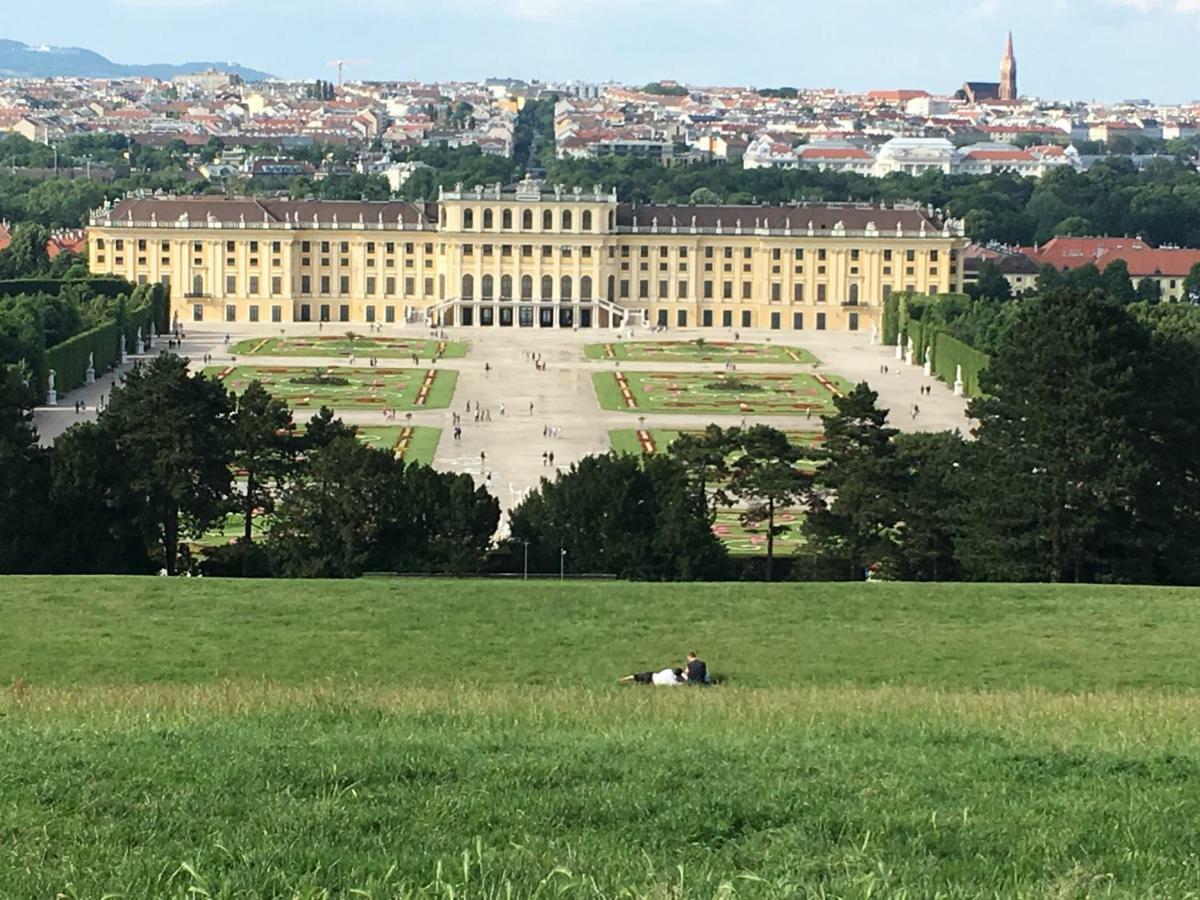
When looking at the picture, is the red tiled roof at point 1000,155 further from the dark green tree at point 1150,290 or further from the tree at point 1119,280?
the tree at point 1119,280

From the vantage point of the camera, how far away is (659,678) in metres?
18.4

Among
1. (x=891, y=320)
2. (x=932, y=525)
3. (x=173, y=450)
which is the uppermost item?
(x=891, y=320)

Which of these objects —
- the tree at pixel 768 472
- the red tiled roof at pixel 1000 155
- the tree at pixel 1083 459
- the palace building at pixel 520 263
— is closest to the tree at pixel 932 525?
the tree at pixel 1083 459

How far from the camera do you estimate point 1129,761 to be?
13.1 meters

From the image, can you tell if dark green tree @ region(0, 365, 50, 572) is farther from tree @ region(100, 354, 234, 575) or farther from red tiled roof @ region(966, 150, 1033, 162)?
red tiled roof @ region(966, 150, 1033, 162)

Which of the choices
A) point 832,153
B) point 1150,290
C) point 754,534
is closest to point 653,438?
point 754,534

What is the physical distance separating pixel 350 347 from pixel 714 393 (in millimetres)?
18900

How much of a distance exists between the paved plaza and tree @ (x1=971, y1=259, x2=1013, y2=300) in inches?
216

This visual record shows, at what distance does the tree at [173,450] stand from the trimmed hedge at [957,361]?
32.4 metres

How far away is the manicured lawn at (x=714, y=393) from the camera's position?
206ft

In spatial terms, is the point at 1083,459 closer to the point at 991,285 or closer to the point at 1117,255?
the point at 991,285

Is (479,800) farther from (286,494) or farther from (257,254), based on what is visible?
(257,254)

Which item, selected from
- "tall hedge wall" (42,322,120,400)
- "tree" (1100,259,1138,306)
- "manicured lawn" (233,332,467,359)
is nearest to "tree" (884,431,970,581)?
"tall hedge wall" (42,322,120,400)

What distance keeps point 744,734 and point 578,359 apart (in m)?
65.8
